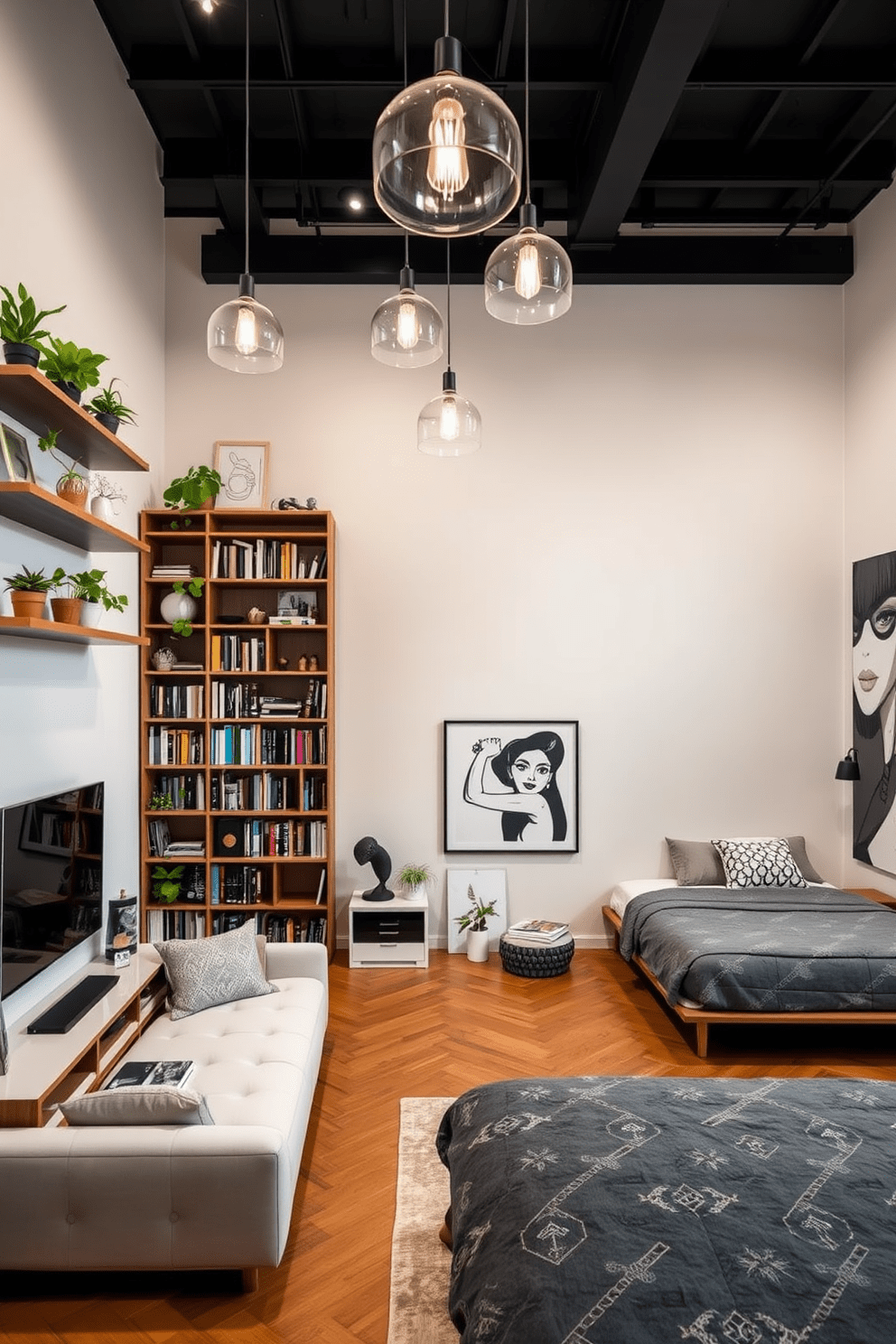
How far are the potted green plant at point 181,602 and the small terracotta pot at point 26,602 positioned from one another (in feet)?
6.20

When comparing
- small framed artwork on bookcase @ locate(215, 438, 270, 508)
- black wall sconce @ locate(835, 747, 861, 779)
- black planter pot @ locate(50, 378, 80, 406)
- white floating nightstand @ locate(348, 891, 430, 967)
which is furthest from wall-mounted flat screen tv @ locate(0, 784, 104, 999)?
black wall sconce @ locate(835, 747, 861, 779)

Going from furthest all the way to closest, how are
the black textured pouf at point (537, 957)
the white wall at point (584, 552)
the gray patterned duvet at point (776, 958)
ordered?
the white wall at point (584, 552), the black textured pouf at point (537, 957), the gray patterned duvet at point (776, 958)

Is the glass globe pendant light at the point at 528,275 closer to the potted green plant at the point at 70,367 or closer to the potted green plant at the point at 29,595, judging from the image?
the potted green plant at the point at 70,367

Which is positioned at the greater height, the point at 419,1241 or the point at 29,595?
A: the point at 29,595

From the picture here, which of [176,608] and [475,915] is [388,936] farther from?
[176,608]

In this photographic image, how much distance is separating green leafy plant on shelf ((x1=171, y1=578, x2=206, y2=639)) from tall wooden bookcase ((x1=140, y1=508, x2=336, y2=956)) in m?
0.05

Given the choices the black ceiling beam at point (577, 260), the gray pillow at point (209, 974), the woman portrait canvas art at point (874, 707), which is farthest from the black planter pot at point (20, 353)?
the woman portrait canvas art at point (874, 707)

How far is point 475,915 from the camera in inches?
Answer: 197

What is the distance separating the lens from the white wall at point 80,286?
10.1 feet

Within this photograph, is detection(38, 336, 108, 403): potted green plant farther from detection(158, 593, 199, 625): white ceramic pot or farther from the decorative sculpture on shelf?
the decorative sculpture on shelf


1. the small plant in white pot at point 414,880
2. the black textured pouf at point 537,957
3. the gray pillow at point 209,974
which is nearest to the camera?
the gray pillow at point 209,974

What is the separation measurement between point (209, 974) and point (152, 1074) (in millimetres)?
732

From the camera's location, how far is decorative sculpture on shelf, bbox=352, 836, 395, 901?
4699 mm

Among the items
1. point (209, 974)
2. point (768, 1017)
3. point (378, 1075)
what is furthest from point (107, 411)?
point (768, 1017)
